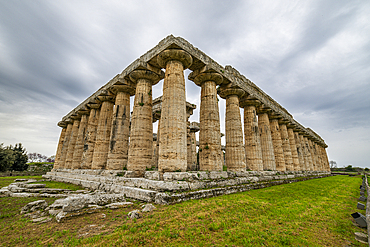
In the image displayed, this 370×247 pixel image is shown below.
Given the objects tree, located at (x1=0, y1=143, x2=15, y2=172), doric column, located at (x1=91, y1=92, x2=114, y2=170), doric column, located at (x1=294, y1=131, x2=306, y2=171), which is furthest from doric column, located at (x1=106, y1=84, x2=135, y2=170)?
tree, located at (x1=0, y1=143, x2=15, y2=172)

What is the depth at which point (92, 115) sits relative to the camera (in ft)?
63.2

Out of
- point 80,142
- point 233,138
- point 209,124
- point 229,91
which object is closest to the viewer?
point 209,124

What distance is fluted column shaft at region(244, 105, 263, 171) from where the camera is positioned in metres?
16.4

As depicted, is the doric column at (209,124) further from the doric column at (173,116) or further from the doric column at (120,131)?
the doric column at (120,131)

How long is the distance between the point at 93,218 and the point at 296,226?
21.4 feet

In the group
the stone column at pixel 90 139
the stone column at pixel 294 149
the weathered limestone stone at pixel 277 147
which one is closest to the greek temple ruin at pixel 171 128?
the stone column at pixel 90 139

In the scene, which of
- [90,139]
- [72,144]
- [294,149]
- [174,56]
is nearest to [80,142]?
[72,144]

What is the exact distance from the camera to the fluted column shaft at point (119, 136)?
13664 millimetres

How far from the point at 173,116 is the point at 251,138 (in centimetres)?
1075

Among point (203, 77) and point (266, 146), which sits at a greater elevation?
point (203, 77)

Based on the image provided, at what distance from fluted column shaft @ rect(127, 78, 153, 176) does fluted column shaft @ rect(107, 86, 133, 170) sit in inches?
98.2

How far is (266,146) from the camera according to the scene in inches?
756

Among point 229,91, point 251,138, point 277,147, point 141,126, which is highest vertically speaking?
point 229,91

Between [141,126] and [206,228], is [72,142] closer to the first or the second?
[141,126]
